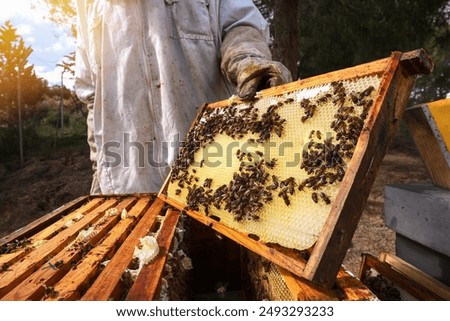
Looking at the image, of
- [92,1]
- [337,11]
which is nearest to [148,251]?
[92,1]

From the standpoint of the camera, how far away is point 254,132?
192 centimetres

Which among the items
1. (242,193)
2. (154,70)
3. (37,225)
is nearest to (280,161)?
(242,193)

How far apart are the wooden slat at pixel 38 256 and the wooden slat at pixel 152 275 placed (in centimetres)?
53

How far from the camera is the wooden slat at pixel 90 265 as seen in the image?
3.93 ft

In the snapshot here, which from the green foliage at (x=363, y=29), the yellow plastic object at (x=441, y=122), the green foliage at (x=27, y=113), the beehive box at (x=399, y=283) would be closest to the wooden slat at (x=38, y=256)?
the beehive box at (x=399, y=283)

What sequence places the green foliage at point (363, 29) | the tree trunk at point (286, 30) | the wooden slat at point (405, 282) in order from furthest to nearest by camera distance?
the green foliage at point (363, 29), the tree trunk at point (286, 30), the wooden slat at point (405, 282)

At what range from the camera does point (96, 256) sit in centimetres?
146

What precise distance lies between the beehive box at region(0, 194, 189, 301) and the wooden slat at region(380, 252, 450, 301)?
1269 mm

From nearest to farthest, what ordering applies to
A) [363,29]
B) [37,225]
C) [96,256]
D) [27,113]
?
[96,256], [37,225], [363,29], [27,113]

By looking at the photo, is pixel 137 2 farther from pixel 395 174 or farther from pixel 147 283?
pixel 395 174

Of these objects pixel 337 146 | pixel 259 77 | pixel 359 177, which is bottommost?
pixel 359 177

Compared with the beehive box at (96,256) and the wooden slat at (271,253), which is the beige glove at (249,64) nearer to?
the wooden slat at (271,253)

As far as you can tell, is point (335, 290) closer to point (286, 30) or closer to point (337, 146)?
point (337, 146)

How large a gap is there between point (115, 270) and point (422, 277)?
63.1 inches
